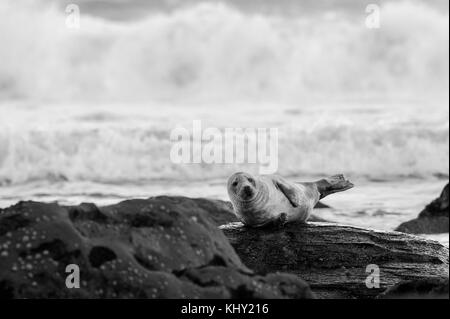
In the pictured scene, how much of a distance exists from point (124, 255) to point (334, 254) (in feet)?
20.5

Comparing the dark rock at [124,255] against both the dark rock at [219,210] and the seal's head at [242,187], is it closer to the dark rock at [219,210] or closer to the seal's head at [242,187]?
the seal's head at [242,187]

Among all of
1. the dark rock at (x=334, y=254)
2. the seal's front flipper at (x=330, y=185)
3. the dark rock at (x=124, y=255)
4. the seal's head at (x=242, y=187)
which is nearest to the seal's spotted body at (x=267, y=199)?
the seal's head at (x=242, y=187)

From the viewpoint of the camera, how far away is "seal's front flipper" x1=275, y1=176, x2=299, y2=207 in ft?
49.5

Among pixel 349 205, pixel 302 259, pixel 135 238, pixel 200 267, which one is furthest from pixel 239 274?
pixel 349 205

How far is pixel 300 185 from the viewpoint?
1584 cm

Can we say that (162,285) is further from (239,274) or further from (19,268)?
(19,268)

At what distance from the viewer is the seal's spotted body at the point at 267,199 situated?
1430 centimetres

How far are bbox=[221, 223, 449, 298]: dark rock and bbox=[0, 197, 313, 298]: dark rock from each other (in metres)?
4.63

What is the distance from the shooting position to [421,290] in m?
9.72

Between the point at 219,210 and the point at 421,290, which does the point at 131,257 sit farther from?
the point at 219,210

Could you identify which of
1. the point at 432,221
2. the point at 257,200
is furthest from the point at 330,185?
the point at 432,221
